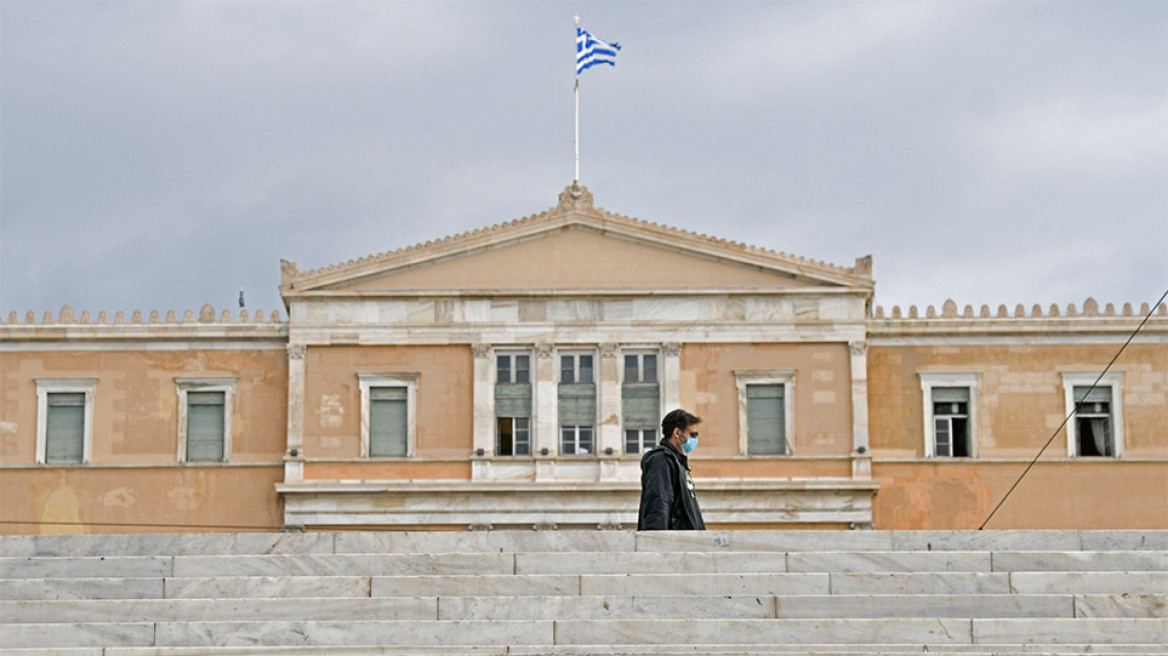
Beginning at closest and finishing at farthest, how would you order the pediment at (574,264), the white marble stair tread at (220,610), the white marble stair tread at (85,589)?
the white marble stair tread at (220,610) → the white marble stair tread at (85,589) → the pediment at (574,264)

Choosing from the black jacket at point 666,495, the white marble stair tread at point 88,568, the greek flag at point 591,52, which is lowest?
the white marble stair tread at point 88,568

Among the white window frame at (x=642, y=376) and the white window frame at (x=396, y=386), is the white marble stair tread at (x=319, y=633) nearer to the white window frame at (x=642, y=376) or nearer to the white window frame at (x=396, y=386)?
the white window frame at (x=396, y=386)

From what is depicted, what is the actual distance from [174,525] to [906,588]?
25.4 m

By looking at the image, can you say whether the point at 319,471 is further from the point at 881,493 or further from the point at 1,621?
the point at 1,621

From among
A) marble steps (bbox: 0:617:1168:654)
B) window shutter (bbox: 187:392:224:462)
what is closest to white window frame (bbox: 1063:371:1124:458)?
window shutter (bbox: 187:392:224:462)

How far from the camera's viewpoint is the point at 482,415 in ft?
130

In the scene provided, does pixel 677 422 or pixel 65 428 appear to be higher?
pixel 65 428

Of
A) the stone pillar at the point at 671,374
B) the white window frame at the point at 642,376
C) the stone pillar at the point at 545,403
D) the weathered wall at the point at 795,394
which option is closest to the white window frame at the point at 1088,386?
the weathered wall at the point at 795,394

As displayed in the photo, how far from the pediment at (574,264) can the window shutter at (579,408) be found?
6.81 ft

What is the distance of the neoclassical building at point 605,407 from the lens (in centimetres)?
3928

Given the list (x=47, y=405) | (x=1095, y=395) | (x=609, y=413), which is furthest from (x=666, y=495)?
(x=47, y=405)

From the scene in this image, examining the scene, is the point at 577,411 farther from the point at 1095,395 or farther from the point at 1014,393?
the point at 1095,395

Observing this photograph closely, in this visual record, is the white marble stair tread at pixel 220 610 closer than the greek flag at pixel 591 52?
Yes

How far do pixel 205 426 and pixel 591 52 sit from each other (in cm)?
1102
